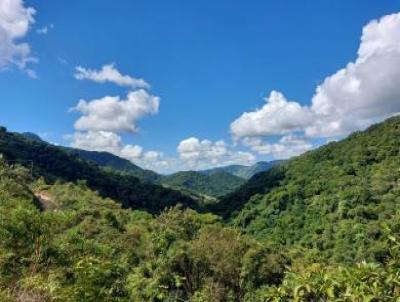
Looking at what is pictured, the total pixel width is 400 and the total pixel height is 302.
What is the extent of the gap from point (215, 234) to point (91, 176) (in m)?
96.8

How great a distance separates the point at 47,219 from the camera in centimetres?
1258

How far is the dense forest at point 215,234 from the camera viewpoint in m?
10.1

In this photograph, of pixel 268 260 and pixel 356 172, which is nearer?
pixel 268 260

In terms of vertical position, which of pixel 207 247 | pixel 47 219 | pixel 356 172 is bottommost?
pixel 207 247

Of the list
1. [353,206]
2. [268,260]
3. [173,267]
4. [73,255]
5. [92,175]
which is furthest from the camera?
Result: [92,175]

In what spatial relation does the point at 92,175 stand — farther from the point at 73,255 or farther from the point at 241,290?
the point at 73,255

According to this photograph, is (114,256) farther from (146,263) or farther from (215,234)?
(215,234)

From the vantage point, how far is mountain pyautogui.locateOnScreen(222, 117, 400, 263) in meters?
90.1

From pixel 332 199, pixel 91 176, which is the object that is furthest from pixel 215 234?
pixel 91 176

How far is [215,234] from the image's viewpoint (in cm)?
4456

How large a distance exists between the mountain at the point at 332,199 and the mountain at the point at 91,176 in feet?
68.9

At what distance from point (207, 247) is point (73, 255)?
97.9 feet

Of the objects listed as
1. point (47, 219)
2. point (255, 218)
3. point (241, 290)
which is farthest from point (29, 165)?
point (47, 219)

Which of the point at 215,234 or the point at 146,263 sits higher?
the point at 215,234
